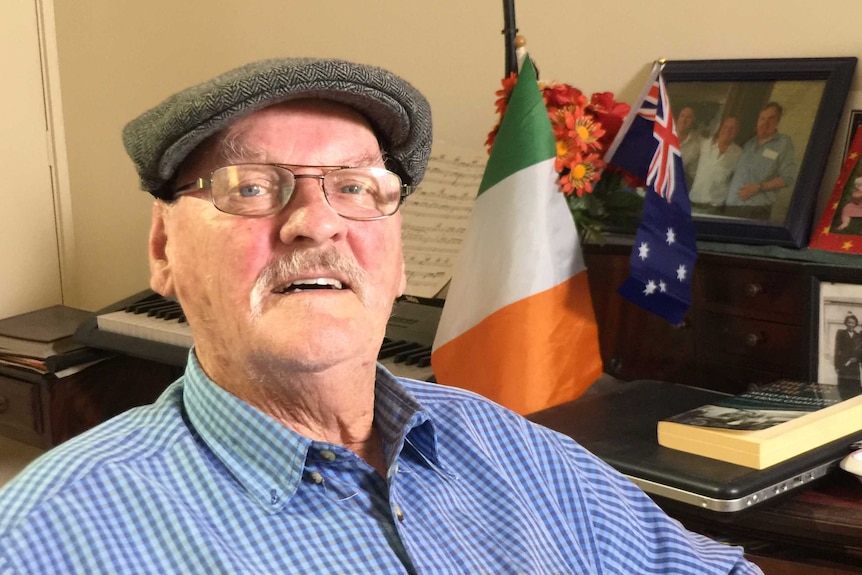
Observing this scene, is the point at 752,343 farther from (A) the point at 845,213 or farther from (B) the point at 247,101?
(B) the point at 247,101

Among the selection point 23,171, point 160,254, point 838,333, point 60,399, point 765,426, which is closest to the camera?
point 160,254

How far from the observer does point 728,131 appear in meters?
1.67

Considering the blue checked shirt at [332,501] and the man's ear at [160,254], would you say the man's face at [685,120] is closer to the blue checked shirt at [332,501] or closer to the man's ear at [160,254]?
the blue checked shirt at [332,501]

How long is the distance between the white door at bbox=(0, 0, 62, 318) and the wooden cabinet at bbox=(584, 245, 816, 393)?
2186 millimetres

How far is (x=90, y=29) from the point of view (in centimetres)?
296

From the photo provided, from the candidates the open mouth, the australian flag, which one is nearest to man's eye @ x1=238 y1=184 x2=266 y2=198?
the open mouth

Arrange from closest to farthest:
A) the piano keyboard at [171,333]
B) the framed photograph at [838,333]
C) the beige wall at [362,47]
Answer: the framed photograph at [838,333]
the beige wall at [362,47]
the piano keyboard at [171,333]

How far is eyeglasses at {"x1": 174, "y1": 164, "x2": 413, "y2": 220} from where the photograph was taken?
932 millimetres

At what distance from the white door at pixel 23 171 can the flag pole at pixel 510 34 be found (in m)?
2.04

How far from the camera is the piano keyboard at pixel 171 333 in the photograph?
70.9 inches

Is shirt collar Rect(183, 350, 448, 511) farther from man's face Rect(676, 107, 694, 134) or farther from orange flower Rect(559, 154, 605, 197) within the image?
man's face Rect(676, 107, 694, 134)

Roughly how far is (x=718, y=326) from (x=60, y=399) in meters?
1.63

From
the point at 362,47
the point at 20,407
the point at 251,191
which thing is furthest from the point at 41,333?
the point at 251,191

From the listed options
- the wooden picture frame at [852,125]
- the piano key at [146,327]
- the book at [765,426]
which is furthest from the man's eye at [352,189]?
the piano key at [146,327]
